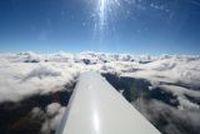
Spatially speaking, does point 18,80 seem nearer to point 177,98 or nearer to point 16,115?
point 16,115

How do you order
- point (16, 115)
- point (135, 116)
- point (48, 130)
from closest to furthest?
point (135, 116)
point (48, 130)
point (16, 115)

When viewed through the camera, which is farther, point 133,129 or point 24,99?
point 24,99

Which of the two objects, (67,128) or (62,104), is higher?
(67,128)

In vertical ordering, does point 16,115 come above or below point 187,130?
above

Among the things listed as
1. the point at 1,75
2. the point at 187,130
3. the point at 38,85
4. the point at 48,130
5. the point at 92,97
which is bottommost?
the point at 187,130

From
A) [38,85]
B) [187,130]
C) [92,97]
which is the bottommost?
[187,130]

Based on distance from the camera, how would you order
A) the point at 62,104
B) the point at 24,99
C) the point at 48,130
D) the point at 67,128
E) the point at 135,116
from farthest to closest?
1. the point at 24,99
2. the point at 62,104
3. the point at 48,130
4. the point at 135,116
5. the point at 67,128

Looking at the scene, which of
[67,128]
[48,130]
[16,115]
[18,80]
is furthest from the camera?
[18,80]

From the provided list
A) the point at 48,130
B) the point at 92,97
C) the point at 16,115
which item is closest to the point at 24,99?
the point at 16,115

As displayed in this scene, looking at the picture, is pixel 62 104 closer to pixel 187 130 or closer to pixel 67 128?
pixel 187 130

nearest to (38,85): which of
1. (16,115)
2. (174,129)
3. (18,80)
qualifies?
(18,80)
